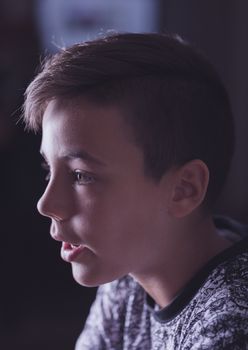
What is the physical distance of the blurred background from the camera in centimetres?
266

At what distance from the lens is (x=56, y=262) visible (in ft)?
9.20

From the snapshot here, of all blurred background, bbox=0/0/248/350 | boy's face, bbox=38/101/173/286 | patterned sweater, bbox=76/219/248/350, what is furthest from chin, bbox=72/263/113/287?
blurred background, bbox=0/0/248/350

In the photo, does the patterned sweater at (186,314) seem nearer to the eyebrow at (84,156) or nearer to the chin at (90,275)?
the chin at (90,275)

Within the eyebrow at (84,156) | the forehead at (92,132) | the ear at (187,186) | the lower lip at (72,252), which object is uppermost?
the forehead at (92,132)

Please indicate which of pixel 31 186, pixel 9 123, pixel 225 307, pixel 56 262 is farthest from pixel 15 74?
pixel 225 307

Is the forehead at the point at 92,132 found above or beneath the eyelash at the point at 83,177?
above

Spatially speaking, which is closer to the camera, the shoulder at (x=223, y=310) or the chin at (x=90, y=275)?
the shoulder at (x=223, y=310)

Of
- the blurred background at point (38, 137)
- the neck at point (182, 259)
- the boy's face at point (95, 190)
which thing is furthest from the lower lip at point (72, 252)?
the blurred background at point (38, 137)

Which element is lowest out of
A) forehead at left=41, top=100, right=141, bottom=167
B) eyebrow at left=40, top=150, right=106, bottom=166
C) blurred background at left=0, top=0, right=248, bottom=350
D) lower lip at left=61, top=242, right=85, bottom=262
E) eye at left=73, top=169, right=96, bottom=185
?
blurred background at left=0, top=0, right=248, bottom=350

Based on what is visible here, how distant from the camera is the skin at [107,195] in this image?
0.94 metres

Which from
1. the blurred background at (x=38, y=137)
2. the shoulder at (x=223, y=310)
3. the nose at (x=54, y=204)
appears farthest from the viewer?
the blurred background at (x=38, y=137)

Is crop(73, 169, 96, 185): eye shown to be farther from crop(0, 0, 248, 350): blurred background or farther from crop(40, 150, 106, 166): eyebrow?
crop(0, 0, 248, 350): blurred background

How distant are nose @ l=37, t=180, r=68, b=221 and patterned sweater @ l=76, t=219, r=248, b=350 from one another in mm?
235

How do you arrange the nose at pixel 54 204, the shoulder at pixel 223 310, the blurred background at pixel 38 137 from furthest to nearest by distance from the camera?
the blurred background at pixel 38 137 → the nose at pixel 54 204 → the shoulder at pixel 223 310
